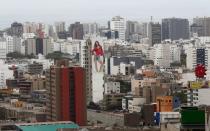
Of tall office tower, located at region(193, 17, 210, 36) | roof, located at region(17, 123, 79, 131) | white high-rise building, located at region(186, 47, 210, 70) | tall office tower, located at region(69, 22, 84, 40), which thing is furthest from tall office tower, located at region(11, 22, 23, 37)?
roof, located at region(17, 123, 79, 131)

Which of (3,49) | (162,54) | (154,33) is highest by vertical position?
(154,33)

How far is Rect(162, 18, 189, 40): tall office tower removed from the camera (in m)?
39.4

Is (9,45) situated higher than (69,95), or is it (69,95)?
(9,45)

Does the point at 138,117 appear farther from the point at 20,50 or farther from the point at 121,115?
the point at 20,50

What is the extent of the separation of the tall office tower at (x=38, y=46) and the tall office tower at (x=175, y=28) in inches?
303

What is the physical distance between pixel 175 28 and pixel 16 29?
29.5ft

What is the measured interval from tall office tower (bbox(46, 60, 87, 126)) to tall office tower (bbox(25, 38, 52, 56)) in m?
20.0

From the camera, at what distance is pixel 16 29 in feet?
139

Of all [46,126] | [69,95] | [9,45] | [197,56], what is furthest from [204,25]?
[46,126]

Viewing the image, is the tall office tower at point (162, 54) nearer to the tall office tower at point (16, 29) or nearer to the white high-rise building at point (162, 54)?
the white high-rise building at point (162, 54)

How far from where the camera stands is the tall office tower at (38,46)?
33.2 meters

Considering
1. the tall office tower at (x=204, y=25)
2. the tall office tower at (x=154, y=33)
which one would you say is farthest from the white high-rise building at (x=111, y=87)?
the tall office tower at (x=204, y=25)

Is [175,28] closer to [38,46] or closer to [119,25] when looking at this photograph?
[119,25]

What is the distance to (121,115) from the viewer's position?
566 inches
